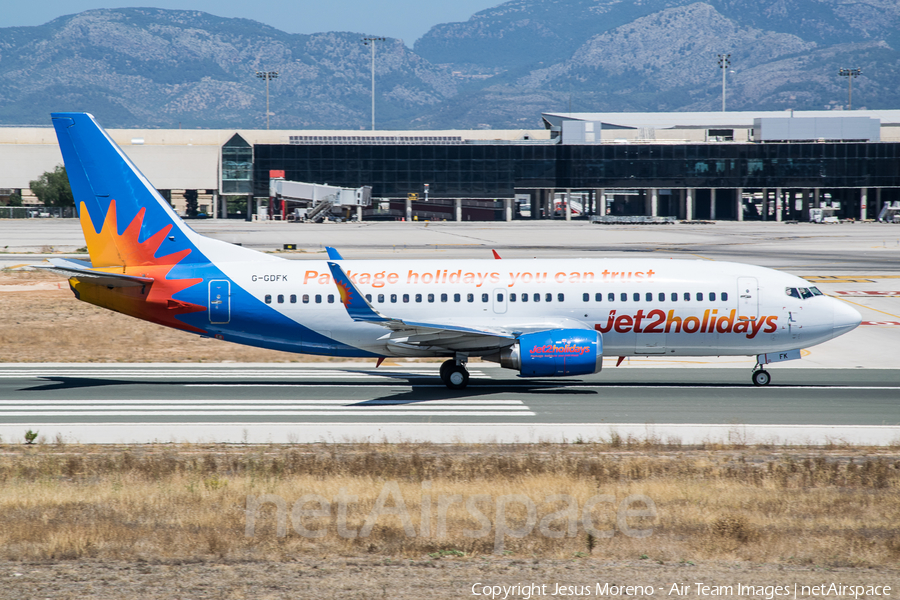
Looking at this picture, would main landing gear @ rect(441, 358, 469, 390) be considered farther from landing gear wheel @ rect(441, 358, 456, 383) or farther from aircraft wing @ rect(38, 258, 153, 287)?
aircraft wing @ rect(38, 258, 153, 287)

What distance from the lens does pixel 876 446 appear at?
22984 mm

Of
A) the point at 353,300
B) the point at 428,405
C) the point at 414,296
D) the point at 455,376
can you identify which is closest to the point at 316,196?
the point at 414,296

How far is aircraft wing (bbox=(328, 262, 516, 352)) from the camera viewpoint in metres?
28.9

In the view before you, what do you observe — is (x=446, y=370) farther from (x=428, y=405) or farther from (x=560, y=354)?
(x=560, y=354)

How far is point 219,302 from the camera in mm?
31484

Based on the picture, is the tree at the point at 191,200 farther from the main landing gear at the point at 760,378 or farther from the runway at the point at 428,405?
the main landing gear at the point at 760,378

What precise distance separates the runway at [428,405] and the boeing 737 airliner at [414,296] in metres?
1.79

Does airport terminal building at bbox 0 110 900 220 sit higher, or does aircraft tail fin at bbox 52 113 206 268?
airport terminal building at bbox 0 110 900 220

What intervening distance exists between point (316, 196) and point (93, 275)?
142m

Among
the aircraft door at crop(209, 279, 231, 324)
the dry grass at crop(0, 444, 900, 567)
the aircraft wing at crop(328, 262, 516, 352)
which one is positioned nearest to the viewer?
the dry grass at crop(0, 444, 900, 567)

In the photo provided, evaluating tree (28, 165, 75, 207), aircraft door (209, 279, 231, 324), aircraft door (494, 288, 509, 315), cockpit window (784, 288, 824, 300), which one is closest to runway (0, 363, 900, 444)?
aircraft door (209, 279, 231, 324)

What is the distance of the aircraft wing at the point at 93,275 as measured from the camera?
3002 cm

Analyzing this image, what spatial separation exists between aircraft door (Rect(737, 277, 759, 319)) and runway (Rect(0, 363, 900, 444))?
291 cm

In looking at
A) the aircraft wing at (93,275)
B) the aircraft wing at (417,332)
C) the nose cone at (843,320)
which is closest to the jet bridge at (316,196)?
the aircraft wing at (93,275)
